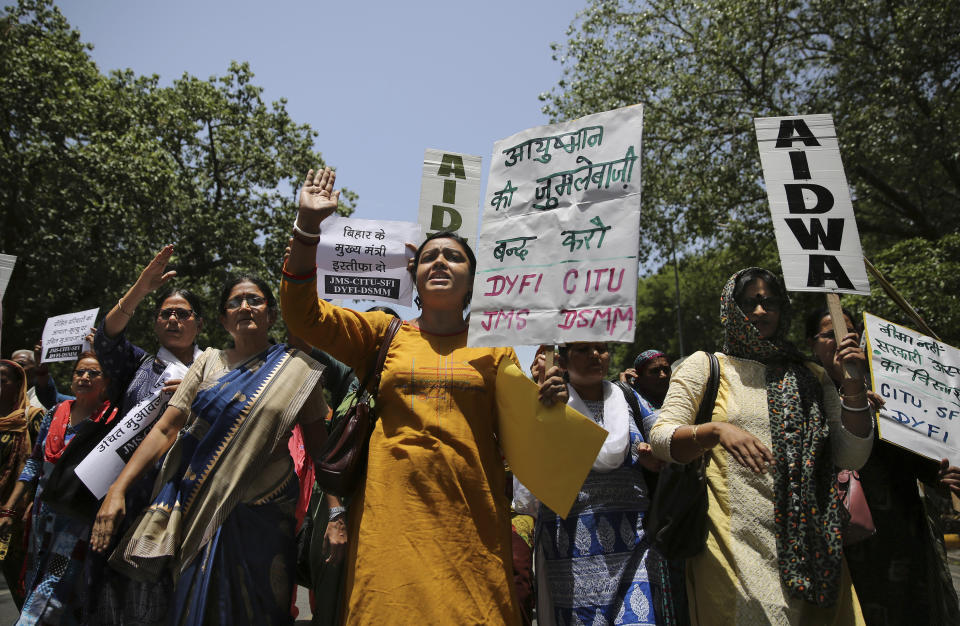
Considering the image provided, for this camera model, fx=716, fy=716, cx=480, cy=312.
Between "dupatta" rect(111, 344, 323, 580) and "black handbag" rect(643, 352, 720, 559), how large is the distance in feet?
5.07

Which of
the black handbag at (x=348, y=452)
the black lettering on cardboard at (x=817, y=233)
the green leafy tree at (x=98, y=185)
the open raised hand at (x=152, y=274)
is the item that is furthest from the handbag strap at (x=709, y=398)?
the green leafy tree at (x=98, y=185)

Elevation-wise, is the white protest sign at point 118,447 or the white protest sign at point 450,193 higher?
the white protest sign at point 450,193

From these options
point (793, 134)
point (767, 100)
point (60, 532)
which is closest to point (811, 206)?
point (793, 134)

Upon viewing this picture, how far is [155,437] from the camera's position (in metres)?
3.16

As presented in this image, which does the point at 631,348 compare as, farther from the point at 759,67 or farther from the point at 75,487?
the point at 75,487

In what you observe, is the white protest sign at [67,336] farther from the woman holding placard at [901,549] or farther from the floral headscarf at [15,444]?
the woman holding placard at [901,549]

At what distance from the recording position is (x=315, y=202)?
2555mm

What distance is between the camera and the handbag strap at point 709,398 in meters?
2.97

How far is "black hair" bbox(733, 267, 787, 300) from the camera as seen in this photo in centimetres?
308

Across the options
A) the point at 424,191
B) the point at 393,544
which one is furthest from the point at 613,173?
the point at 424,191

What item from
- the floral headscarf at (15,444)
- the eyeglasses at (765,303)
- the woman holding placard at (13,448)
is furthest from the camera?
the floral headscarf at (15,444)

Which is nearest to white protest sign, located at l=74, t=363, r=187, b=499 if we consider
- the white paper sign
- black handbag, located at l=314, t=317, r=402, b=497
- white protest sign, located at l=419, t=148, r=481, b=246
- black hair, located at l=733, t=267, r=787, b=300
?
black handbag, located at l=314, t=317, r=402, b=497

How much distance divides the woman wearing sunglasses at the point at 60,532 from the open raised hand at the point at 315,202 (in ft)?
6.73

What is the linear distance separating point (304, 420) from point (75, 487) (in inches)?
50.5
